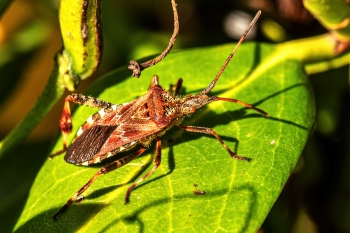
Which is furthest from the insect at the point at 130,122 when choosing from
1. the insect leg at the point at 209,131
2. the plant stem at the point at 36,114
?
the plant stem at the point at 36,114

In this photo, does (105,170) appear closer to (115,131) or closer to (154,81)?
(115,131)

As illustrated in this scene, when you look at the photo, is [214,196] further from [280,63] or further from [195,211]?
[280,63]

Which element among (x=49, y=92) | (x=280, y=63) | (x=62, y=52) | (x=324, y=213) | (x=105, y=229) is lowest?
(x=324, y=213)

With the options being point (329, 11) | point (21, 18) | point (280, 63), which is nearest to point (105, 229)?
point (280, 63)

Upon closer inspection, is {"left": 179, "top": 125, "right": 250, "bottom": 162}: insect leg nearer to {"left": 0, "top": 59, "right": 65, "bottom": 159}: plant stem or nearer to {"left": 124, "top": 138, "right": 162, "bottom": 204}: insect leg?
{"left": 124, "top": 138, "right": 162, "bottom": 204}: insect leg

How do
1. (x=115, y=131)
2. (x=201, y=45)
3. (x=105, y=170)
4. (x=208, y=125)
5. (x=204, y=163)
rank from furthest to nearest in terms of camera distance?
(x=201, y=45), (x=115, y=131), (x=208, y=125), (x=105, y=170), (x=204, y=163)

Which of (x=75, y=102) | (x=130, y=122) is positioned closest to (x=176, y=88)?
(x=130, y=122)
